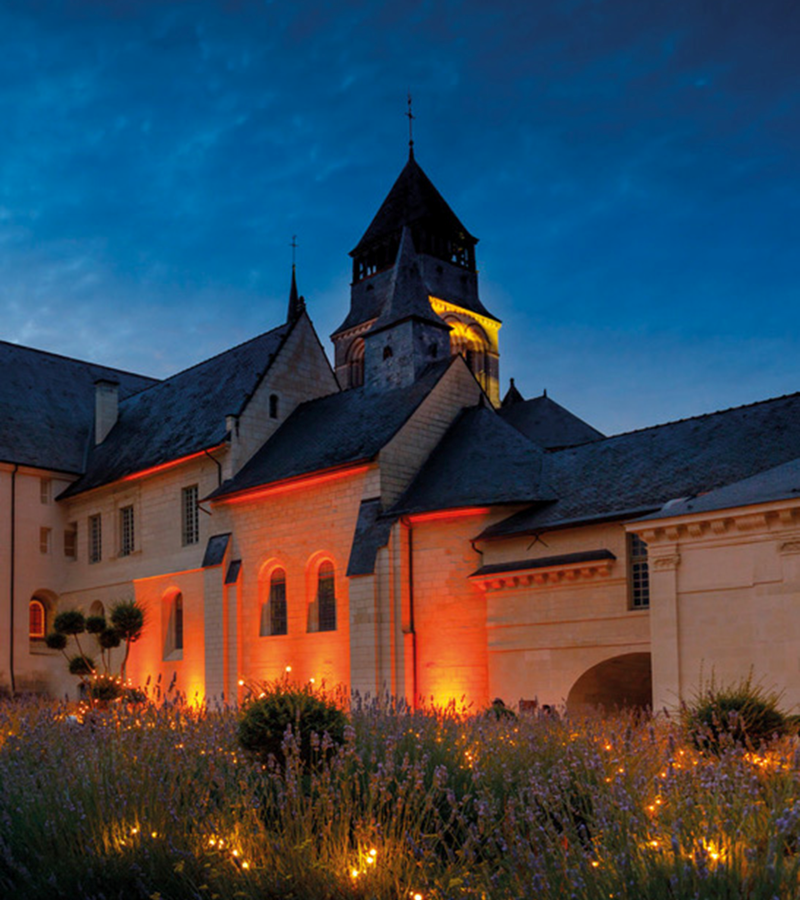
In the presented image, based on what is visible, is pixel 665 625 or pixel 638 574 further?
pixel 638 574

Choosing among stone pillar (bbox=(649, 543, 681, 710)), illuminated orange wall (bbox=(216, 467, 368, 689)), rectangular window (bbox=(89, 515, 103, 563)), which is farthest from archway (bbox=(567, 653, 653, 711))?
rectangular window (bbox=(89, 515, 103, 563))

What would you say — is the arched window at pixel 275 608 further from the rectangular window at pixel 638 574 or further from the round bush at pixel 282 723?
the round bush at pixel 282 723

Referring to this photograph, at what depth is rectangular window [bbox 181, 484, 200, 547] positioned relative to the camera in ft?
115

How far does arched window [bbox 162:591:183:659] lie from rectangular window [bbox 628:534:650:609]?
1758cm

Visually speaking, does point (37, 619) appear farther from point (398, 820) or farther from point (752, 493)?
point (398, 820)

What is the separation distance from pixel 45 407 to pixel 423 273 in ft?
95.0

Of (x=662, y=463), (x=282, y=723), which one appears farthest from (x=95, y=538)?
(x=282, y=723)

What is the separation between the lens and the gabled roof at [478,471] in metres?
26.7

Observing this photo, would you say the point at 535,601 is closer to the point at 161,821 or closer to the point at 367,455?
the point at 367,455

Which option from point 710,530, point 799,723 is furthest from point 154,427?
point 799,723

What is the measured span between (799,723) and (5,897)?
32.6ft

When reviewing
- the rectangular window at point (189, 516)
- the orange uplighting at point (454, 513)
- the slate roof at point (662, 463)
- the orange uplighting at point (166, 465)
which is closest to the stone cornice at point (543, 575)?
the slate roof at point (662, 463)

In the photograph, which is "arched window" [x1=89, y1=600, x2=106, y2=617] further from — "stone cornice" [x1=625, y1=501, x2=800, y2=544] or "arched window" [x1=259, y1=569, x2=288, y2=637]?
"stone cornice" [x1=625, y1=501, x2=800, y2=544]

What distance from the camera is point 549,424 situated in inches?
1666
